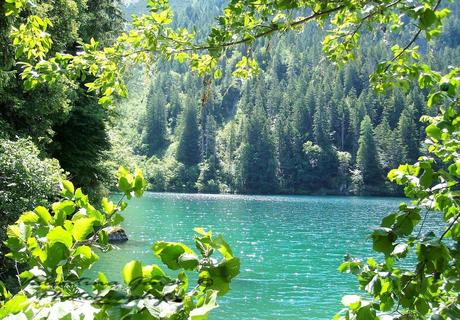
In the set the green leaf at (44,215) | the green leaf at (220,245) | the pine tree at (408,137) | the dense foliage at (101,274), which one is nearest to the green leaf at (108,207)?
the dense foliage at (101,274)

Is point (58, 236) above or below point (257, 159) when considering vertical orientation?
below

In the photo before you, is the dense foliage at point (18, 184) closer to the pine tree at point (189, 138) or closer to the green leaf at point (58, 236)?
the green leaf at point (58, 236)

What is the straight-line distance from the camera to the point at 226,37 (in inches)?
110

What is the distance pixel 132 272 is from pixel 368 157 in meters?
115

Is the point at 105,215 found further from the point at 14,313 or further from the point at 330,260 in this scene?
the point at 330,260

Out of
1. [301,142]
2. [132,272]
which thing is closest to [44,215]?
[132,272]

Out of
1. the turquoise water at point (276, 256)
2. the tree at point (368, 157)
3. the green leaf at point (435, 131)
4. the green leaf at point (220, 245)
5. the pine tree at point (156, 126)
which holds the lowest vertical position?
the turquoise water at point (276, 256)

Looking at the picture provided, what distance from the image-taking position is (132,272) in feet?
3.56

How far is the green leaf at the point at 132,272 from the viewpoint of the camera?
3.55 ft

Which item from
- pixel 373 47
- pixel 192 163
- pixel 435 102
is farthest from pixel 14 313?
pixel 373 47

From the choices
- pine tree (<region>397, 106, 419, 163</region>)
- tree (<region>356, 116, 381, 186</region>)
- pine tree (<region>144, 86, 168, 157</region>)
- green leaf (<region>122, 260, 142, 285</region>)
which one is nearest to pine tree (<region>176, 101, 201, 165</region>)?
pine tree (<region>144, 86, 168, 157</region>)

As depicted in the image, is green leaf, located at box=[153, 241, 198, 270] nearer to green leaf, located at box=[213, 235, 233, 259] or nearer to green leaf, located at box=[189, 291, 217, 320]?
green leaf, located at box=[213, 235, 233, 259]

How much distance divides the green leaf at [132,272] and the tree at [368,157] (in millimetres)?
112044

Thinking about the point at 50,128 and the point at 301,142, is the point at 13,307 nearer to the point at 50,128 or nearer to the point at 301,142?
the point at 50,128
